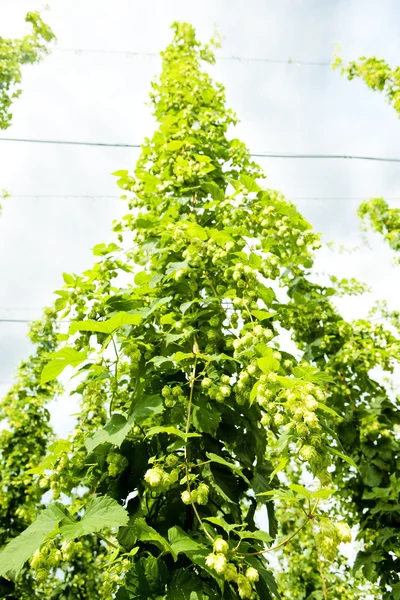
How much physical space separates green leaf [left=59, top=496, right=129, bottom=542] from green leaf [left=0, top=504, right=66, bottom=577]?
5cm

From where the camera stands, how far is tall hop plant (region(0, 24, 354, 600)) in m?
1.26

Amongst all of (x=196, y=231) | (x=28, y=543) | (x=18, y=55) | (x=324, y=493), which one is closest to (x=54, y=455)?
(x=28, y=543)

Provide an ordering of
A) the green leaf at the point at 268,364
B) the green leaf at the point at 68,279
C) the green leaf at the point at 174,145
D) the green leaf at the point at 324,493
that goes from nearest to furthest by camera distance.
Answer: the green leaf at the point at 324,493 → the green leaf at the point at 268,364 → the green leaf at the point at 68,279 → the green leaf at the point at 174,145

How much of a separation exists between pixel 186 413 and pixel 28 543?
2.29 ft

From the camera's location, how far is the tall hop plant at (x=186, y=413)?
49.8 inches

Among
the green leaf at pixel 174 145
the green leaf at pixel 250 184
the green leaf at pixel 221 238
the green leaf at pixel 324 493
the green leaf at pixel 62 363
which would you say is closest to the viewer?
the green leaf at pixel 324 493

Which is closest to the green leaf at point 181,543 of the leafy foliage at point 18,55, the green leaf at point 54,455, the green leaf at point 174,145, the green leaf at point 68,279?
the green leaf at point 54,455

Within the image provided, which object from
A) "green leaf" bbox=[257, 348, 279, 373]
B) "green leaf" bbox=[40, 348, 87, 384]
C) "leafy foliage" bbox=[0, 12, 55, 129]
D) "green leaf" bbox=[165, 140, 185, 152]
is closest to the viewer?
"green leaf" bbox=[257, 348, 279, 373]

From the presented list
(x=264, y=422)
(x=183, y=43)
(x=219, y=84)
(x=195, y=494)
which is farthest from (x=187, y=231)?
(x=183, y=43)

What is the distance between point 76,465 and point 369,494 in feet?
9.37

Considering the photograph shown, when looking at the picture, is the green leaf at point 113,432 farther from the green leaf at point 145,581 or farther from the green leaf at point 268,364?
the green leaf at point 268,364

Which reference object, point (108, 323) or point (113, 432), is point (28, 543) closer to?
point (113, 432)

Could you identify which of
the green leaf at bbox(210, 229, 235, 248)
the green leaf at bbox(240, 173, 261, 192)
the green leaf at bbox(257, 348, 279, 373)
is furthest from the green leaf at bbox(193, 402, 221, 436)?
the green leaf at bbox(240, 173, 261, 192)

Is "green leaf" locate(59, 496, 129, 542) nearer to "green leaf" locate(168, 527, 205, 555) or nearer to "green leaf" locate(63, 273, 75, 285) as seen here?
"green leaf" locate(168, 527, 205, 555)
